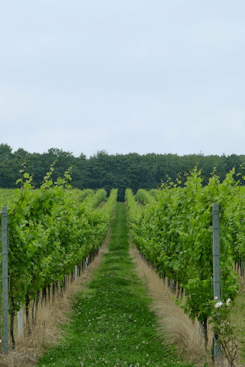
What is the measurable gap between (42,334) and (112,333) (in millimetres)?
1274

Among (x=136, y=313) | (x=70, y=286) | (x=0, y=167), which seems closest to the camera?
(x=136, y=313)

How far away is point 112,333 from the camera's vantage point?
22.1 feet

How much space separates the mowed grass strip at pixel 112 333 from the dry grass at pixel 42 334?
0.15 m

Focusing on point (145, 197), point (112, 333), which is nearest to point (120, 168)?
point (145, 197)

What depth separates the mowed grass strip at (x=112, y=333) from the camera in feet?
18.5

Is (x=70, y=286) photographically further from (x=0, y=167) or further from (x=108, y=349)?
(x=0, y=167)

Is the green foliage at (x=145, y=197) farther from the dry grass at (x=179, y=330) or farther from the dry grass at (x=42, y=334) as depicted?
the dry grass at (x=42, y=334)

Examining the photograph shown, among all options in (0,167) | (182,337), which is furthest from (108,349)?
(0,167)

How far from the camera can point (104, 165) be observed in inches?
2945

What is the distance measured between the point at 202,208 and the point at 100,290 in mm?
5793

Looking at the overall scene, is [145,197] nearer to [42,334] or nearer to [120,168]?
[120,168]

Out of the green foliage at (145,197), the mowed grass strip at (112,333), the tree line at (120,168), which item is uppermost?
the tree line at (120,168)

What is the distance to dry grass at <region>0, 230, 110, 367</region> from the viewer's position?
17.5 ft

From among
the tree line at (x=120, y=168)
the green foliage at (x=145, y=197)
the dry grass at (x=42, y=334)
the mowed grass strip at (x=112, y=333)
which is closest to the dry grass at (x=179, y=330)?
the mowed grass strip at (x=112, y=333)
